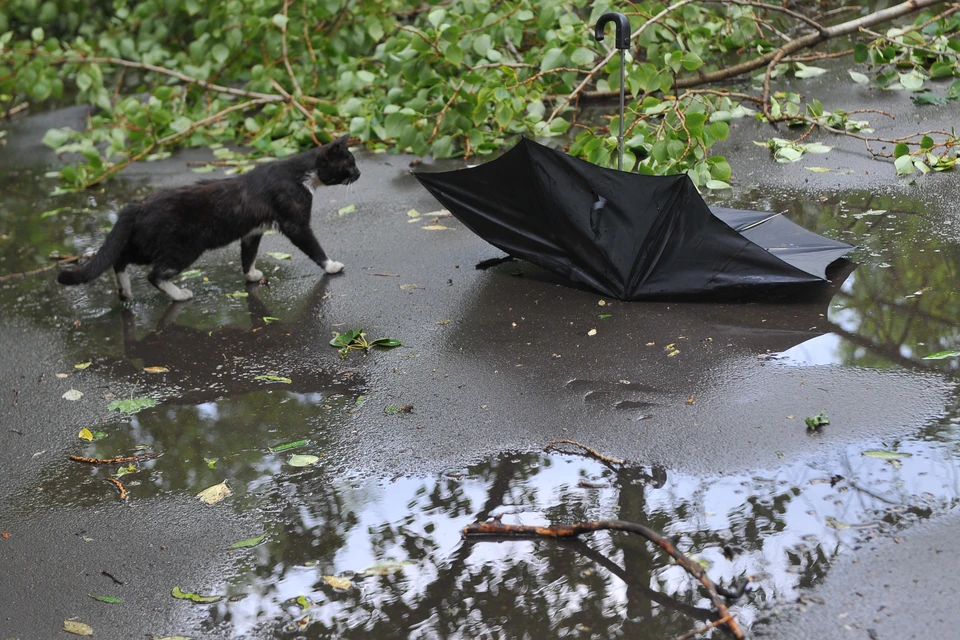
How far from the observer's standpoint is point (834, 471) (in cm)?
339

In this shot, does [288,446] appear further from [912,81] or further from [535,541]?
[912,81]

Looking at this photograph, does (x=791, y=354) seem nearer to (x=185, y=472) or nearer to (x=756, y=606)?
(x=756, y=606)

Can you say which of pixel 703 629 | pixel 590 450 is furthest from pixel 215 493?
pixel 703 629

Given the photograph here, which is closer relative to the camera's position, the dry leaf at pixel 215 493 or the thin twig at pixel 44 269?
the dry leaf at pixel 215 493

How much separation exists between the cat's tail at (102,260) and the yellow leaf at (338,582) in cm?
322

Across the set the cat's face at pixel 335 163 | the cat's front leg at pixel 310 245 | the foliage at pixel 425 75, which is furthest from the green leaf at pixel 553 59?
the cat's front leg at pixel 310 245

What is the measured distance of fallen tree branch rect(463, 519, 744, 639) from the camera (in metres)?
2.76

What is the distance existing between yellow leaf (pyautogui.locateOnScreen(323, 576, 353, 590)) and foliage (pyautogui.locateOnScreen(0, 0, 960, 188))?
11.8 ft

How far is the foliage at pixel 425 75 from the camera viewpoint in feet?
21.2

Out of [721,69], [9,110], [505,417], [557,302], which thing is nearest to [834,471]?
[505,417]

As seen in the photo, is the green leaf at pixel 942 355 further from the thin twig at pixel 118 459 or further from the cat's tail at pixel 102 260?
the cat's tail at pixel 102 260

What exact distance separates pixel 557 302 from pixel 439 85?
308 centimetres

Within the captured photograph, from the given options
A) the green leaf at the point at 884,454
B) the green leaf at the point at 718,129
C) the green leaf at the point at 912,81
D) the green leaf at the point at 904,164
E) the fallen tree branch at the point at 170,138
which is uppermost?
the green leaf at the point at 718,129

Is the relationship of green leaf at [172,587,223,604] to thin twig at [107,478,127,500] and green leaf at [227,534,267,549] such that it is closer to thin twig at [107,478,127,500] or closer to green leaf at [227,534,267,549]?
green leaf at [227,534,267,549]
